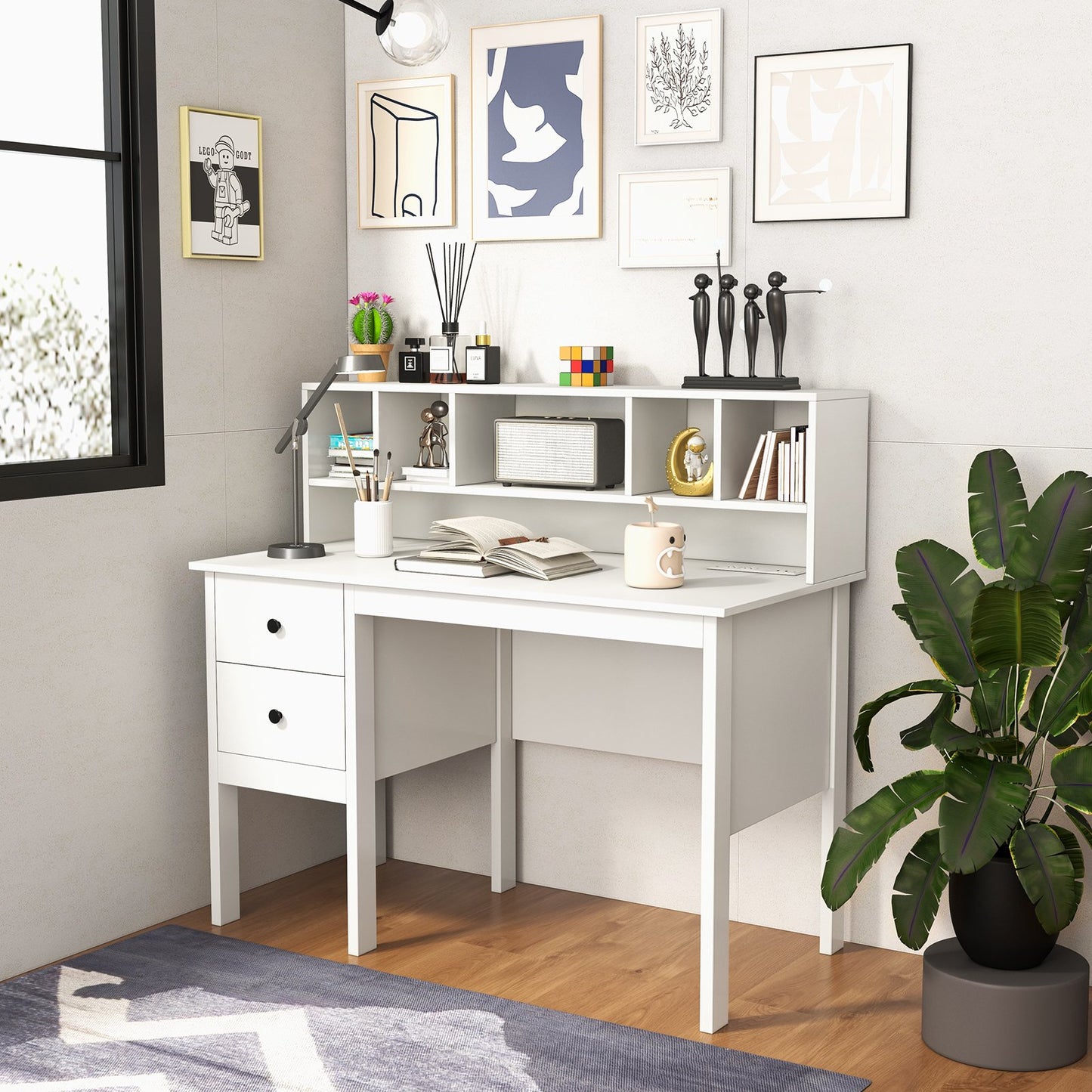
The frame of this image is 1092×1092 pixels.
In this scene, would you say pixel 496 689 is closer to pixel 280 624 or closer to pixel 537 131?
pixel 280 624

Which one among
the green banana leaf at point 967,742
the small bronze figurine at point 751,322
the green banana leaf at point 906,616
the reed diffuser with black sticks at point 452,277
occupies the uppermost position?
the reed diffuser with black sticks at point 452,277

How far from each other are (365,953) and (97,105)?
2077 millimetres

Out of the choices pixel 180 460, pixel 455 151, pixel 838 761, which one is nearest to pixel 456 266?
pixel 455 151

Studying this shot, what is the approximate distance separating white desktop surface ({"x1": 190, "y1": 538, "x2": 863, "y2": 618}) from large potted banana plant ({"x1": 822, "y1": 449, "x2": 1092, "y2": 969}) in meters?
0.34

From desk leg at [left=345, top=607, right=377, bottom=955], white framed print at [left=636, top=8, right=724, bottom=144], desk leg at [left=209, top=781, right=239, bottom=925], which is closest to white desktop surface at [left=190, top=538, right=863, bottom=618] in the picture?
desk leg at [left=345, top=607, right=377, bottom=955]

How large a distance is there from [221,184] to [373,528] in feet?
Result: 3.10

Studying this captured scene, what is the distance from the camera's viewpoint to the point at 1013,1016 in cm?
281

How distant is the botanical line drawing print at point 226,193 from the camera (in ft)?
11.9

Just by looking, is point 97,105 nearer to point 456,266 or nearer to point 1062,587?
point 456,266

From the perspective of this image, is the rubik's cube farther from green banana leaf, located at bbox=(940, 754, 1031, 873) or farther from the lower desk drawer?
green banana leaf, located at bbox=(940, 754, 1031, 873)

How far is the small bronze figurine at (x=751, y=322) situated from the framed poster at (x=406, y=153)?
947 millimetres

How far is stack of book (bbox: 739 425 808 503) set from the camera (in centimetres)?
318

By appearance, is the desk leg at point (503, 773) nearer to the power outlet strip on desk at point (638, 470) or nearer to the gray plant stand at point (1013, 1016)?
the power outlet strip on desk at point (638, 470)

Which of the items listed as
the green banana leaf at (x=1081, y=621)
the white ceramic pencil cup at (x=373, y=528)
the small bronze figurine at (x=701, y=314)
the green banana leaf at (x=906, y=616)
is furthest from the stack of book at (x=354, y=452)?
the green banana leaf at (x=1081, y=621)
